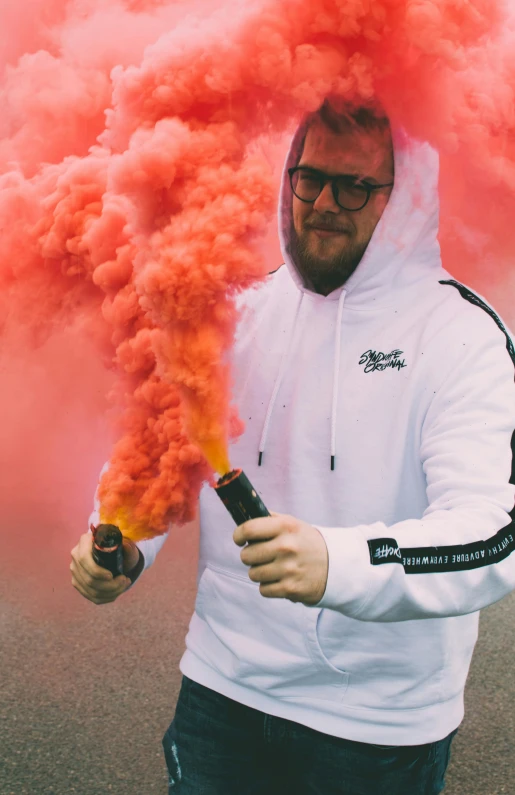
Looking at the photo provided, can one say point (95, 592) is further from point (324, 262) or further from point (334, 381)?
point (324, 262)

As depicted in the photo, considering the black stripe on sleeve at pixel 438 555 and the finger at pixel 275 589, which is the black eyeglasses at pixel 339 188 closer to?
the black stripe on sleeve at pixel 438 555

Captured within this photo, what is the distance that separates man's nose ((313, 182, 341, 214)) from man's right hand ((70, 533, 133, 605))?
84cm

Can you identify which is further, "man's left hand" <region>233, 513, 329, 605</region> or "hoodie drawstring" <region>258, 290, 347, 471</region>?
"hoodie drawstring" <region>258, 290, 347, 471</region>

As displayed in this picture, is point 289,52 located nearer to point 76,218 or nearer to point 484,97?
point 484,97

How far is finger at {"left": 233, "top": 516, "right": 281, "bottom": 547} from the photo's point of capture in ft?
4.42

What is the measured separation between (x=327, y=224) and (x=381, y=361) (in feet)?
1.07

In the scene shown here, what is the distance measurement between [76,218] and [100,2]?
1.81 feet

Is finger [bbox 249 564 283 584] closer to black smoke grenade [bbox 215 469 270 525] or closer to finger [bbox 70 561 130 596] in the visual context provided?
black smoke grenade [bbox 215 469 270 525]

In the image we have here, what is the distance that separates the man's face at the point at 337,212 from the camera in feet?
5.78

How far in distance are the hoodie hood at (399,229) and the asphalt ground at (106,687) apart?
1.68 metres

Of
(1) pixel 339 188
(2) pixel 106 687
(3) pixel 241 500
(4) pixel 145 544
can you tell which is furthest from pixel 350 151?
(2) pixel 106 687

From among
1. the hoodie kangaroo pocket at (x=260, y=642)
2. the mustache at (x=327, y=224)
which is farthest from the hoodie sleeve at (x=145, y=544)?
the mustache at (x=327, y=224)

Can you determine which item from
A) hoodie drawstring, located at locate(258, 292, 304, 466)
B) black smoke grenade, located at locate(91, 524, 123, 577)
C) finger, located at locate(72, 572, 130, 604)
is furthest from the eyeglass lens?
finger, located at locate(72, 572, 130, 604)

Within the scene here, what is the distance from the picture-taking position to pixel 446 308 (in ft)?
5.98
